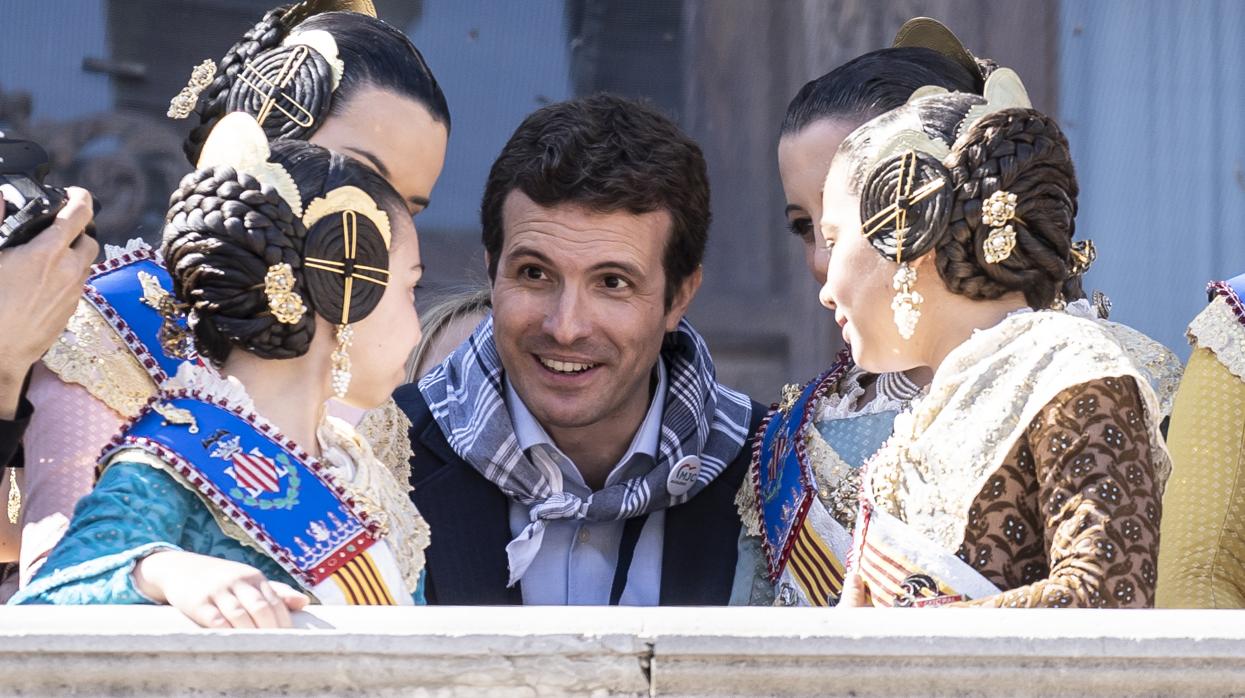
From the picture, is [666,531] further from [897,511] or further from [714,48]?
[714,48]

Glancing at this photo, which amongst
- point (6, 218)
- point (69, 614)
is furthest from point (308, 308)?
point (69, 614)

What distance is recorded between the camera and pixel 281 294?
8.11ft

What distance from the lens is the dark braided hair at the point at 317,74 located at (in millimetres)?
3127

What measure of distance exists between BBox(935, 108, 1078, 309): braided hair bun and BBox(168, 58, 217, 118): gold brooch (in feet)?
4.43

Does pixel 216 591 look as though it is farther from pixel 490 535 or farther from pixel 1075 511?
pixel 490 535

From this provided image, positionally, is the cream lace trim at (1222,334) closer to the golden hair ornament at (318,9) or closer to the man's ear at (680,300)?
the man's ear at (680,300)

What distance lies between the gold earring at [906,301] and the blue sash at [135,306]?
98cm

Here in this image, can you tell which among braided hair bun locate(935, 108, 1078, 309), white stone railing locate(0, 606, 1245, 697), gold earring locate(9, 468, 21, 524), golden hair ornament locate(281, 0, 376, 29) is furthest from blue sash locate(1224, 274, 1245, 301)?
gold earring locate(9, 468, 21, 524)

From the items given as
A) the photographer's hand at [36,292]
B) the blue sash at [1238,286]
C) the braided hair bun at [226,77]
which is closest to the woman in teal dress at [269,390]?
the photographer's hand at [36,292]

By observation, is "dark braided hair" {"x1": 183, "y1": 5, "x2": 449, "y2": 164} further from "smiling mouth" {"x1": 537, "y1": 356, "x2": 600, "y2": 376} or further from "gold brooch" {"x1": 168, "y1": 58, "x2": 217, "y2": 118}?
"smiling mouth" {"x1": 537, "y1": 356, "x2": 600, "y2": 376}

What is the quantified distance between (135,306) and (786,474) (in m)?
1.03

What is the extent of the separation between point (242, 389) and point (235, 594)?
483 millimetres

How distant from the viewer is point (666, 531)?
3381mm

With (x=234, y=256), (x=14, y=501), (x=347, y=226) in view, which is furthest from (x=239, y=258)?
(x=14, y=501)
